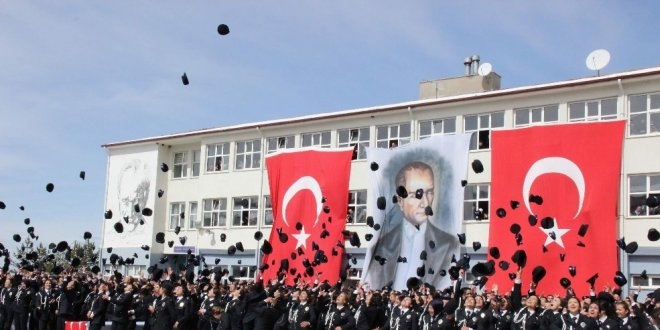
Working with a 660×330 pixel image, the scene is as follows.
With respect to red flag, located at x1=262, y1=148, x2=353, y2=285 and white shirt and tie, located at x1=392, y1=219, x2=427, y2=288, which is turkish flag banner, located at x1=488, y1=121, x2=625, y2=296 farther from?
red flag, located at x1=262, y1=148, x2=353, y2=285

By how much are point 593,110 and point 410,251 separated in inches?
326

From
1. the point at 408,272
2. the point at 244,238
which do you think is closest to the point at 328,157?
the point at 408,272

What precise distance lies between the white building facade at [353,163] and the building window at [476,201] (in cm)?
4

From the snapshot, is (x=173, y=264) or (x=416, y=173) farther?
(x=173, y=264)

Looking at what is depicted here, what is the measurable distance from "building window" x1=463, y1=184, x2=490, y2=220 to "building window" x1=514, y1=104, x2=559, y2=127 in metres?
2.88

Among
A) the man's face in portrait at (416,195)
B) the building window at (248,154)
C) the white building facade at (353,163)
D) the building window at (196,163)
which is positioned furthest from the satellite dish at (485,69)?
the building window at (196,163)

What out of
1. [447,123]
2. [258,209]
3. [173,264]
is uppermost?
[447,123]

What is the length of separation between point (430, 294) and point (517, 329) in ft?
9.45

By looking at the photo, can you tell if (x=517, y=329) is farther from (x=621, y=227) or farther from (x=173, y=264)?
Result: (x=173, y=264)

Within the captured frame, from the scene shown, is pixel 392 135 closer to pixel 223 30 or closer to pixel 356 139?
pixel 356 139

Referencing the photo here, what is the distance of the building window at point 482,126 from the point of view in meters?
30.7

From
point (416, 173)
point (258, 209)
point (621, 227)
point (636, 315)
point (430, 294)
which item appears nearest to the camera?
point (636, 315)

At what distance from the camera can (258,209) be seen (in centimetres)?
3819

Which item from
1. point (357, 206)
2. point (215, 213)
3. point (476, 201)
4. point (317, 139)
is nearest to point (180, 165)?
point (215, 213)
